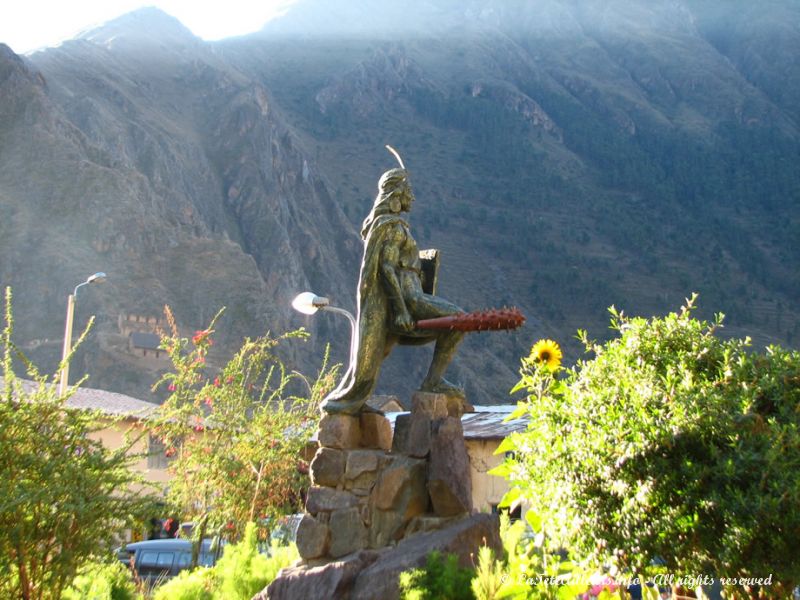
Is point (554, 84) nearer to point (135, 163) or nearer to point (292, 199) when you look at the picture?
point (292, 199)

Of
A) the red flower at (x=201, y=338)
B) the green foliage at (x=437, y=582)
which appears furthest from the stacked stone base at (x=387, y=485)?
the red flower at (x=201, y=338)

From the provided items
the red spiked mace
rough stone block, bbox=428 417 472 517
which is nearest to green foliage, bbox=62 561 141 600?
rough stone block, bbox=428 417 472 517

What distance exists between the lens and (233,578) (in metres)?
9.06

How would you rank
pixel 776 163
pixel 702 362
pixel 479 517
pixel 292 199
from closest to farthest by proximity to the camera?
1. pixel 702 362
2. pixel 479 517
3. pixel 292 199
4. pixel 776 163

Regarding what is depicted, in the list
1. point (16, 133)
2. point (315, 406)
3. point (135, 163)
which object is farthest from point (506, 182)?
point (315, 406)

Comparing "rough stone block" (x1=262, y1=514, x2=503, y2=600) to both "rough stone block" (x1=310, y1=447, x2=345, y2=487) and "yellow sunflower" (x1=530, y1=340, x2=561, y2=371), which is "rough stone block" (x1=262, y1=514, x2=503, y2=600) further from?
"yellow sunflower" (x1=530, y1=340, x2=561, y2=371)

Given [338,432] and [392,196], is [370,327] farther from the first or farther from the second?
[392,196]

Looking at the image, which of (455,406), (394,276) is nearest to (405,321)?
(394,276)

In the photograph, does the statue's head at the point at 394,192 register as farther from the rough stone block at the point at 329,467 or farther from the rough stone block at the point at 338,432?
the rough stone block at the point at 329,467

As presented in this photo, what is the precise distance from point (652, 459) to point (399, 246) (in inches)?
A: 164

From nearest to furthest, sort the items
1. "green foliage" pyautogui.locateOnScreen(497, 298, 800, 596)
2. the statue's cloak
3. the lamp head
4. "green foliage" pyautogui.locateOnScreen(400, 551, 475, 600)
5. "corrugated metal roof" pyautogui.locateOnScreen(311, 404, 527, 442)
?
"green foliage" pyautogui.locateOnScreen(497, 298, 800, 596), "green foliage" pyautogui.locateOnScreen(400, 551, 475, 600), the statue's cloak, the lamp head, "corrugated metal roof" pyautogui.locateOnScreen(311, 404, 527, 442)

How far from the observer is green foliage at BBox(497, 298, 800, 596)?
511 cm

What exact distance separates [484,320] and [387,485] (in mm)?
1584

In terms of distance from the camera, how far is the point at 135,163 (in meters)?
85.2
